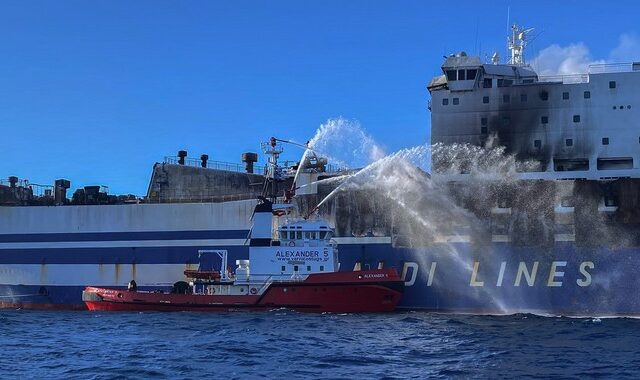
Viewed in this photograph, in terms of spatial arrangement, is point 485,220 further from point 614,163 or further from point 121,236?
point 121,236

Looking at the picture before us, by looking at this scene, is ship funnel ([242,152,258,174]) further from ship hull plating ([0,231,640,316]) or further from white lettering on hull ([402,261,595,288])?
white lettering on hull ([402,261,595,288])

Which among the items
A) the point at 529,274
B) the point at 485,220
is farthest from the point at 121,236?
the point at 529,274

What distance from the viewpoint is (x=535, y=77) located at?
31844mm

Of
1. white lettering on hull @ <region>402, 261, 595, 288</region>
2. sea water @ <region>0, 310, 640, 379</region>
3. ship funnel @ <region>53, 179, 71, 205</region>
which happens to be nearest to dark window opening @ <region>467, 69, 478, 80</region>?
white lettering on hull @ <region>402, 261, 595, 288</region>

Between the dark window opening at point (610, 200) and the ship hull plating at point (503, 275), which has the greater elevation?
the dark window opening at point (610, 200)

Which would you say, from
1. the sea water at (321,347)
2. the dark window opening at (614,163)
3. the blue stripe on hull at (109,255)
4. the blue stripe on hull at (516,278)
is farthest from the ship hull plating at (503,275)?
the dark window opening at (614,163)

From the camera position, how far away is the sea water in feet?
52.4

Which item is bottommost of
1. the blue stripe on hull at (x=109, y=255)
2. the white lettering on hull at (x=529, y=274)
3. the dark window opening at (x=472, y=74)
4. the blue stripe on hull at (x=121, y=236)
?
the white lettering on hull at (x=529, y=274)

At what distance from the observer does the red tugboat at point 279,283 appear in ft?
93.5

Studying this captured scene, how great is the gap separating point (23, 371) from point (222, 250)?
1656 cm

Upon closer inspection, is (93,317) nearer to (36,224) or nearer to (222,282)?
(222,282)

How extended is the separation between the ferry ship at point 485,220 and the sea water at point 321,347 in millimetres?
1976

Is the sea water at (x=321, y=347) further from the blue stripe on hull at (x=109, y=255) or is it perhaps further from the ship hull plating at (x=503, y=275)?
the blue stripe on hull at (x=109, y=255)

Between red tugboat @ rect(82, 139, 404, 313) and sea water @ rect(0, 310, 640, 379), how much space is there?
1.40 m
